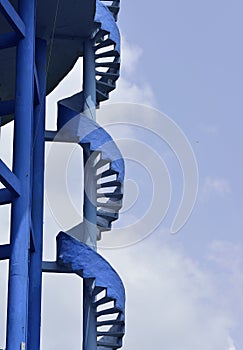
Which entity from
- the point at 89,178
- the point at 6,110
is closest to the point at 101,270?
the point at 89,178

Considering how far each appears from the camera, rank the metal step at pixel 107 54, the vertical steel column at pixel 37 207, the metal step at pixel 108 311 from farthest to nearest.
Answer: the metal step at pixel 107 54, the metal step at pixel 108 311, the vertical steel column at pixel 37 207

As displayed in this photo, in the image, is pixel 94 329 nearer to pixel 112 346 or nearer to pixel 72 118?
pixel 112 346

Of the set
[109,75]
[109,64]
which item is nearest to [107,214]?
[109,75]

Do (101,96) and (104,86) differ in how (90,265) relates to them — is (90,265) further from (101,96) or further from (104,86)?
(104,86)

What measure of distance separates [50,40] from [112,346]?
6846mm

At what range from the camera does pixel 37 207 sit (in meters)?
21.7

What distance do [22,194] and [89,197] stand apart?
4.43 m

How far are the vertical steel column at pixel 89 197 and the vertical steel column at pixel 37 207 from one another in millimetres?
1071

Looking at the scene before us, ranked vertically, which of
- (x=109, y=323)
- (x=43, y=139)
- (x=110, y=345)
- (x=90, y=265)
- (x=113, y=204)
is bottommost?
(x=110, y=345)

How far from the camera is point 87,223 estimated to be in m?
22.3

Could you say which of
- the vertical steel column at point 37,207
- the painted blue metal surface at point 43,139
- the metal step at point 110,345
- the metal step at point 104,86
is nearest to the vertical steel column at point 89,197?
the painted blue metal surface at point 43,139

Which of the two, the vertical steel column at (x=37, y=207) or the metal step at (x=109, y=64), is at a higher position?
the metal step at (x=109, y=64)

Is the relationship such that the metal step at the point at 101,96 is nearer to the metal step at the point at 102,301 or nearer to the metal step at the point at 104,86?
the metal step at the point at 104,86

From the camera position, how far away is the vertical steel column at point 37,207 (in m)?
20.8
